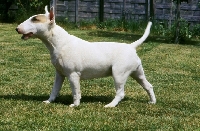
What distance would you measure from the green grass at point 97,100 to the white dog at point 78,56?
351 millimetres

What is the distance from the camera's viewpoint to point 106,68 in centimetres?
571

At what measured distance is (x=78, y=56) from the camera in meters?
5.57

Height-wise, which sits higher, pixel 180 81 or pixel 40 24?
pixel 40 24

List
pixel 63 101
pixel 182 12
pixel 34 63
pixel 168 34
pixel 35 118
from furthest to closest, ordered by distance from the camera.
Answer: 1. pixel 182 12
2. pixel 168 34
3. pixel 34 63
4. pixel 63 101
5. pixel 35 118

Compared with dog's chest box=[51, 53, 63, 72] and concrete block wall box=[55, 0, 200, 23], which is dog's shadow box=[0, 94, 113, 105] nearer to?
dog's chest box=[51, 53, 63, 72]

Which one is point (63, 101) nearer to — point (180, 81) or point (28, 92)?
point (28, 92)

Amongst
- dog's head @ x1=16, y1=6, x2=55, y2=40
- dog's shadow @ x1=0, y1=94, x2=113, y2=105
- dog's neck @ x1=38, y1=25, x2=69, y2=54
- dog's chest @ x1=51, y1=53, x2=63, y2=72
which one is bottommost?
dog's shadow @ x1=0, y1=94, x2=113, y2=105

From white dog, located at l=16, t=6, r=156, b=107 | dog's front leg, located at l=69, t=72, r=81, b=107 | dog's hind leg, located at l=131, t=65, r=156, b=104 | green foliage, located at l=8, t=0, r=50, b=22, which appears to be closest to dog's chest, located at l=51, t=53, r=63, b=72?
white dog, located at l=16, t=6, r=156, b=107

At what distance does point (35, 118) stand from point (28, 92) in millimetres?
1662

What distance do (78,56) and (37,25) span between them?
0.60 metres

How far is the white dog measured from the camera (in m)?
5.56

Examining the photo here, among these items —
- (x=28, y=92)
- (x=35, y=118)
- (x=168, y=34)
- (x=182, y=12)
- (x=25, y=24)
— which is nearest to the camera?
(x=35, y=118)

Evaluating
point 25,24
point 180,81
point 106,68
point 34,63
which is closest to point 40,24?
point 25,24

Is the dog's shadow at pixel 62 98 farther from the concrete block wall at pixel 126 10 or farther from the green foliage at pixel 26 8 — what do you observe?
the green foliage at pixel 26 8
